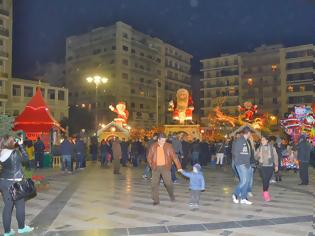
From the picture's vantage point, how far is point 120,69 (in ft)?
233

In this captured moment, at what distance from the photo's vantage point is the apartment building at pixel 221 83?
8400 centimetres

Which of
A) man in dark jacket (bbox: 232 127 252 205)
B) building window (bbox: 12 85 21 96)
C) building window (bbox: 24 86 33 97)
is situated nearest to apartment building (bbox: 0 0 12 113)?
building window (bbox: 12 85 21 96)

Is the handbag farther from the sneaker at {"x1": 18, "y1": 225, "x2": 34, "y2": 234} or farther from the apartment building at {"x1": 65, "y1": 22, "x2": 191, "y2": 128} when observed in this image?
the apartment building at {"x1": 65, "y1": 22, "x2": 191, "y2": 128}

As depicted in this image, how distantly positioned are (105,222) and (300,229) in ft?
11.1

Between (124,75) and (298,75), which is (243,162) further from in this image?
(298,75)

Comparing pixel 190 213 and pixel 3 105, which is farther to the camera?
pixel 3 105

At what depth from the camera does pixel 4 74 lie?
4909 cm

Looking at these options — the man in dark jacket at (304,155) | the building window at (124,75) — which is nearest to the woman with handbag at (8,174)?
the man in dark jacket at (304,155)

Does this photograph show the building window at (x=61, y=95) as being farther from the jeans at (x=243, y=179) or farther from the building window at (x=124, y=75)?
the jeans at (x=243, y=179)

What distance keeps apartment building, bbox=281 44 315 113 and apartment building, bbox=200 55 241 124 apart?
9.98 meters

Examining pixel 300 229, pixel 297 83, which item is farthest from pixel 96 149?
pixel 297 83

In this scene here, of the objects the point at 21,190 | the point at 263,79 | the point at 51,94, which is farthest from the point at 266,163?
the point at 263,79

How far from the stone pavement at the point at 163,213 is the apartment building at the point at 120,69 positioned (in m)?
56.7

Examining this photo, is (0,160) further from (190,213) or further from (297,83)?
(297,83)
